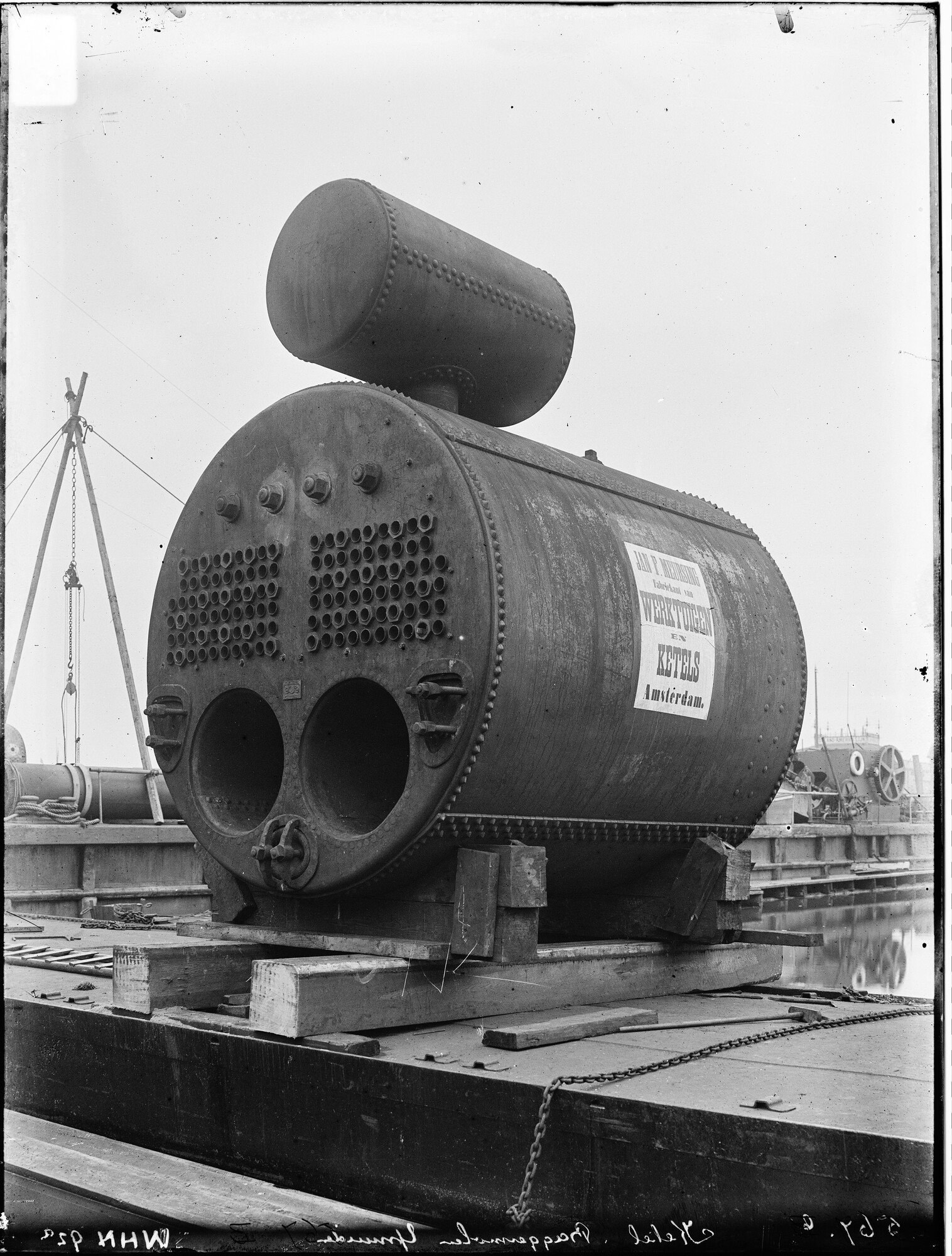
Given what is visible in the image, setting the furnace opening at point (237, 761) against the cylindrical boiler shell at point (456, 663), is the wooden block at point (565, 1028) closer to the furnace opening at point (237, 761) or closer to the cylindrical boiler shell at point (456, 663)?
the cylindrical boiler shell at point (456, 663)

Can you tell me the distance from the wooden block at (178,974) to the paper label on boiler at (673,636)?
2.29 metres

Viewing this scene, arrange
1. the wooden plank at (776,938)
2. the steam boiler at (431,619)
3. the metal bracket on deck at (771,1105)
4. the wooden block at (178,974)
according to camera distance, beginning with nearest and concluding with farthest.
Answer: the metal bracket on deck at (771,1105)
the steam boiler at (431,619)
the wooden block at (178,974)
the wooden plank at (776,938)

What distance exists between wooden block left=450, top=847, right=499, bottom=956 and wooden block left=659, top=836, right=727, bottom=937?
5.47 feet

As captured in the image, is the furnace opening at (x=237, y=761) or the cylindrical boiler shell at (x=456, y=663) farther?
the furnace opening at (x=237, y=761)

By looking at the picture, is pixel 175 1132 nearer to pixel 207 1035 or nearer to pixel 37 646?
pixel 207 1035

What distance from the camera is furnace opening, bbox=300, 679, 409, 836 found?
6344 millimetres

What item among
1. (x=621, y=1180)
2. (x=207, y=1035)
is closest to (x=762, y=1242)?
(x=621, y=1180)

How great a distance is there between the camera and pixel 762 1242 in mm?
4223

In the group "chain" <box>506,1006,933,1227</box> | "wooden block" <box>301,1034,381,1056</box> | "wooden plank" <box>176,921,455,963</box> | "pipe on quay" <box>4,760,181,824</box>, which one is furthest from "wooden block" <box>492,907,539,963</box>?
"pipe on quay" <box>4,760,181,824</box>

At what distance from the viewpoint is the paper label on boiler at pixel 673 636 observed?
6.81 m

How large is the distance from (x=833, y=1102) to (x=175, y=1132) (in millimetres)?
2806

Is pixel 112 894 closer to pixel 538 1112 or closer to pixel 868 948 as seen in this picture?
pixel 538 1112

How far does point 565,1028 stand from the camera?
5559 millimetres

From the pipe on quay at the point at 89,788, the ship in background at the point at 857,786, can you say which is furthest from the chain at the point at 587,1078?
the ship in background at the point at 857,786
